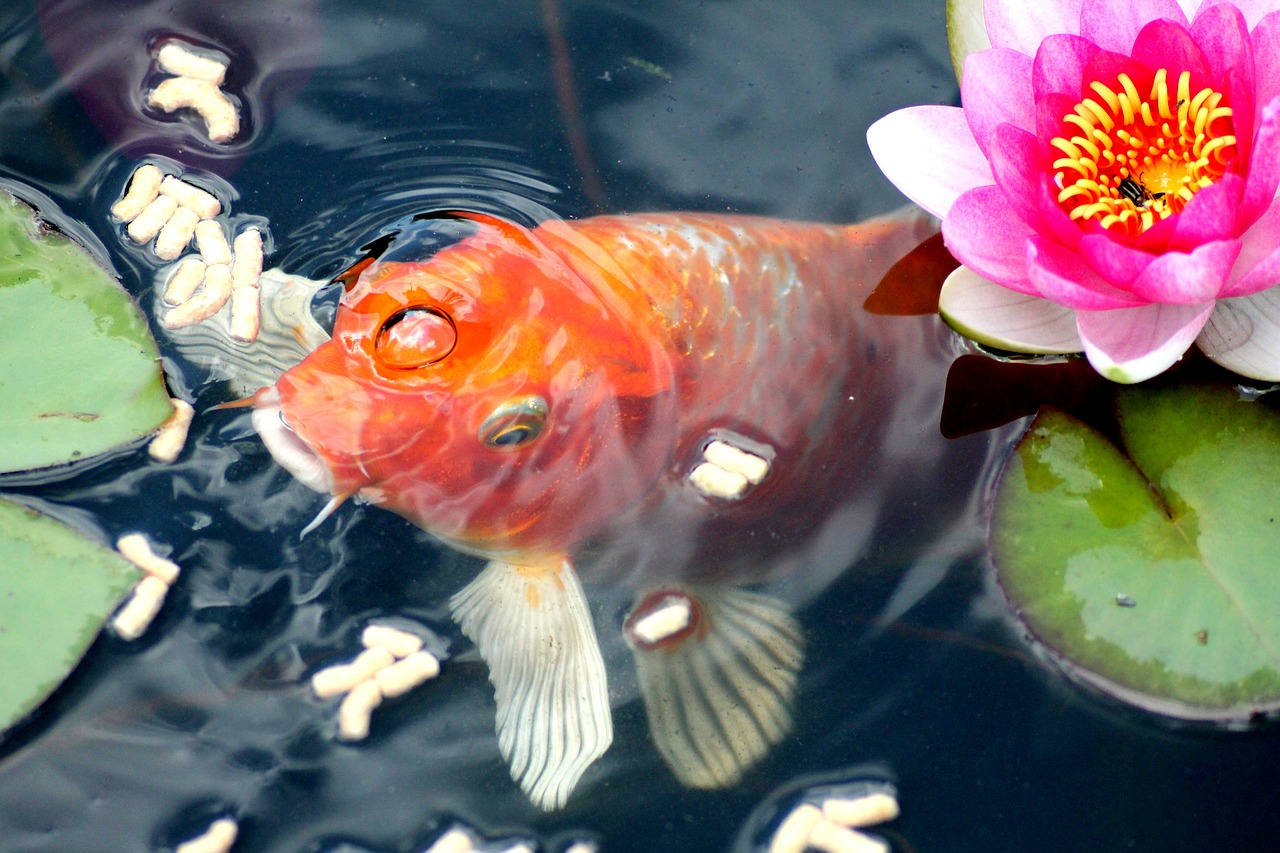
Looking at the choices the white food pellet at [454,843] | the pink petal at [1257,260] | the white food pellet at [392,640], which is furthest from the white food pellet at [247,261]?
the pink petal at [1257,260]

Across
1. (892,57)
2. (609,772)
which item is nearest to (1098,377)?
(892,57)

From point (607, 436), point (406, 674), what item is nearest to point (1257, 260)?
point (607, 436)

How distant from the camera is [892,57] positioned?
7.04 feet

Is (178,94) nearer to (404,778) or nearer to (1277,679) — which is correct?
(404,778)

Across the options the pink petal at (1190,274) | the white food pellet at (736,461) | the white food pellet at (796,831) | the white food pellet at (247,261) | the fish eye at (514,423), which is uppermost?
the pink petal at (1190,274)

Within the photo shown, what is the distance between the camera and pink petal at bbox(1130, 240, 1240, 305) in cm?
136

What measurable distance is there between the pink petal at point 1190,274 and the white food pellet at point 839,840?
3.25 ft

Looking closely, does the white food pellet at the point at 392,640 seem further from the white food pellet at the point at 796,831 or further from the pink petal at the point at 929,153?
the pink petal at the point at 929,153

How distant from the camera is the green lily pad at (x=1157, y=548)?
1.55m

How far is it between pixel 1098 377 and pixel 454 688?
4.38ft

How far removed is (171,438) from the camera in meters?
1.87

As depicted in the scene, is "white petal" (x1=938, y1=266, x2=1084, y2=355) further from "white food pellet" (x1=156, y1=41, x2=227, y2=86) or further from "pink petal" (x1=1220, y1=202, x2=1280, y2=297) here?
"white food pellet" (x1=156, y1=41, x2=227, y2=86)

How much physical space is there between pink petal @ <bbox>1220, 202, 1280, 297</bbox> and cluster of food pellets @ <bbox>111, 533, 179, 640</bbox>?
1851mm

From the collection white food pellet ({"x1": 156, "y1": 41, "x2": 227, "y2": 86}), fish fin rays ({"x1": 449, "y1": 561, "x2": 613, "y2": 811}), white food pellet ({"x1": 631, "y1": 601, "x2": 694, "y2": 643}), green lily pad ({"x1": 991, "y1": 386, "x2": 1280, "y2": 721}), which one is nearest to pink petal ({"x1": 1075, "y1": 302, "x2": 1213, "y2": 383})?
green lily pad ({"x1": 991, "y1": 386, "x2": 1280, "y2": 721})
